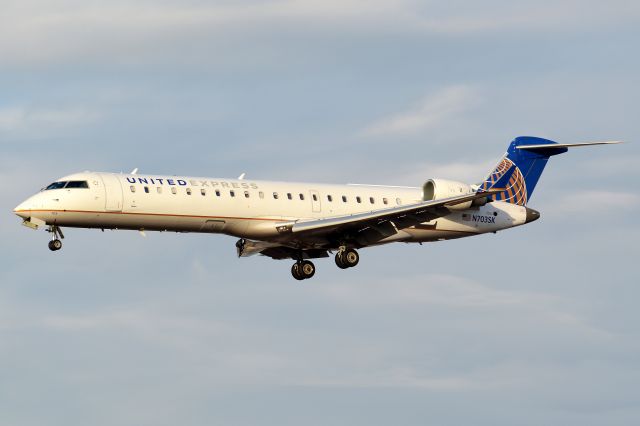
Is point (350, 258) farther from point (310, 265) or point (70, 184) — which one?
point (70, 184)

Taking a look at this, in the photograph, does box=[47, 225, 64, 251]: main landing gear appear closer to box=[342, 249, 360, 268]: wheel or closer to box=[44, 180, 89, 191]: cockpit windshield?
box=[44, 180, 89, 191]: cockpit windshield

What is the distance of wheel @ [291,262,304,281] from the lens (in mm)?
47750

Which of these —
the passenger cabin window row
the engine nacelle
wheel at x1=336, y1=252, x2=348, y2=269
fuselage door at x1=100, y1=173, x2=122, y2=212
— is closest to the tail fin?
the engine nacelle

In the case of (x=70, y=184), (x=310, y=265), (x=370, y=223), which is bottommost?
(x=310, y=265)

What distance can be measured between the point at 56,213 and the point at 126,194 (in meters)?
2.21

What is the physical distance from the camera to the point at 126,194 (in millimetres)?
42281

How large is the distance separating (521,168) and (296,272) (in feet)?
30.4

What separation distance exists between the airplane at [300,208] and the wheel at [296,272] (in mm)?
35

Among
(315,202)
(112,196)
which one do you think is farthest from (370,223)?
(112,196)

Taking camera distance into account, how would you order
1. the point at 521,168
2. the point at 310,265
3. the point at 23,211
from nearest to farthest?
1. the point at 23,211
2. the point at 310,265
3. the point at 521,168

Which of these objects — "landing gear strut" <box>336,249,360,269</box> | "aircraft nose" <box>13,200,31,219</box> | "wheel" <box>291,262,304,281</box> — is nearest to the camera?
"aircraft nose" <box>13,200,31,219</box>

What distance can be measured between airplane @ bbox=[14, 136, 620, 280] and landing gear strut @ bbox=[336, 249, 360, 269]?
0.03 meters

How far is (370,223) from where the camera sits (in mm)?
44781

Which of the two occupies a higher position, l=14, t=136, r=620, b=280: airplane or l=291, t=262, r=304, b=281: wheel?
l=14, t=136, r=620, b=280: airplane
